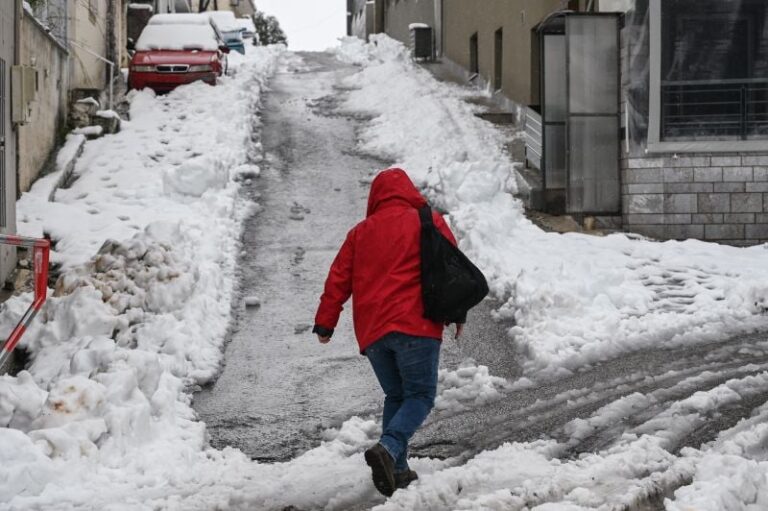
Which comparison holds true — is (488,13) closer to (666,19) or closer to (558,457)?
(666,19)

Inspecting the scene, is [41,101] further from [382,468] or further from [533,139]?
[382,468]

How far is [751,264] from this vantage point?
1148 centimetres

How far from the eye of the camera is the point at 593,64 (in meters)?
13.8

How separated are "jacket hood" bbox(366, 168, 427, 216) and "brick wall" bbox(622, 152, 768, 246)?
8.24 m

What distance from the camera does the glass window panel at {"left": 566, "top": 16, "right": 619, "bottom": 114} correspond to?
13.7 meters

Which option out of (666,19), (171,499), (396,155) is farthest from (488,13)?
(171,499)

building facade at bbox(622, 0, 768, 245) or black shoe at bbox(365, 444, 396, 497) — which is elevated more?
building facade at bbox(622, 0, 768, 245)

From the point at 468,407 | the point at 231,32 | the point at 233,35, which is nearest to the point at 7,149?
the point at 468,407

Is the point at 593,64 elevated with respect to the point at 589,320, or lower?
elevated

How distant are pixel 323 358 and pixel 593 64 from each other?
6.55m

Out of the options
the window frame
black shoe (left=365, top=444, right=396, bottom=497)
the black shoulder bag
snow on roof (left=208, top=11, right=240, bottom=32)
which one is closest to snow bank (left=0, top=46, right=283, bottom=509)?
black shoe (left=365, top=444, right=396, bottom=497)

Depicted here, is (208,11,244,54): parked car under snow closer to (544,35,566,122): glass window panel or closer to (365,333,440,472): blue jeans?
(544,35,566,122): glass window panel

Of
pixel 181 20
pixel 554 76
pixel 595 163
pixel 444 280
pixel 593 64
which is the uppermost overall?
pixel 181 20

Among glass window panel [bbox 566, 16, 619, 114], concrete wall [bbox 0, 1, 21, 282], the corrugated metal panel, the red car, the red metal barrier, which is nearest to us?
the red metal barrier
